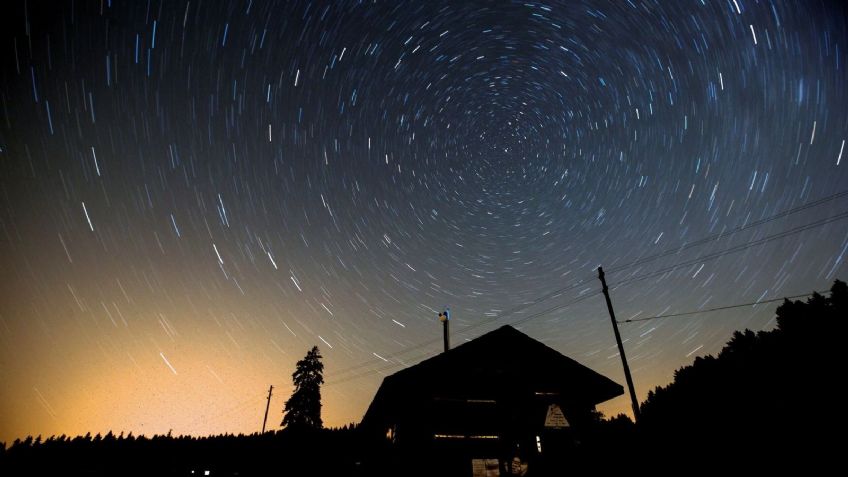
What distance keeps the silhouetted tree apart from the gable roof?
2444 centimetres

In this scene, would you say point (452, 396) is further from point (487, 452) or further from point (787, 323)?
point (787, 323)

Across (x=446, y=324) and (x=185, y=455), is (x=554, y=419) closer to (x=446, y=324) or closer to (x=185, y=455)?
(x=446, y=324)

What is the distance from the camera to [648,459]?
7598 mm

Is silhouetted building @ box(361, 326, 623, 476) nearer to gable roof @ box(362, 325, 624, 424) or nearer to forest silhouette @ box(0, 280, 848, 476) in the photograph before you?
gable roof @ box(362, 325, 624, 424)

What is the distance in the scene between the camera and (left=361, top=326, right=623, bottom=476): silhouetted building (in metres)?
10.8

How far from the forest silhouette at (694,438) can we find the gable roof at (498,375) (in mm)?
1441

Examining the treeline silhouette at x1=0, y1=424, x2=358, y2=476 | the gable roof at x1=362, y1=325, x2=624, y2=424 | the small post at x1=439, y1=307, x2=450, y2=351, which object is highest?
the small post at x1=439, y1=307, x2=450, y2=351

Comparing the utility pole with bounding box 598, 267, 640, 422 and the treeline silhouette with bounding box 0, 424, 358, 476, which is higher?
the utility pole with bounding box 598, 267, 640, 422

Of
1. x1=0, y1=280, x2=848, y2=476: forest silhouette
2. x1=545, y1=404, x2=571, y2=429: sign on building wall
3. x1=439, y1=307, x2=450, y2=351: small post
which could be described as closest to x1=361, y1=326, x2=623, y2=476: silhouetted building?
x1=545, y1=404, x2=571, y2=429: sign on building wall

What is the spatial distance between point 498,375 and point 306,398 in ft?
93.6

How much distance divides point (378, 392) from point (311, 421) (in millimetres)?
24507

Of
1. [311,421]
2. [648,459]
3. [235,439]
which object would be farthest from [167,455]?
[648,459]

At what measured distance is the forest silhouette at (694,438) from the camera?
23.8ft

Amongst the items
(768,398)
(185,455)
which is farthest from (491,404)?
(185,455)
